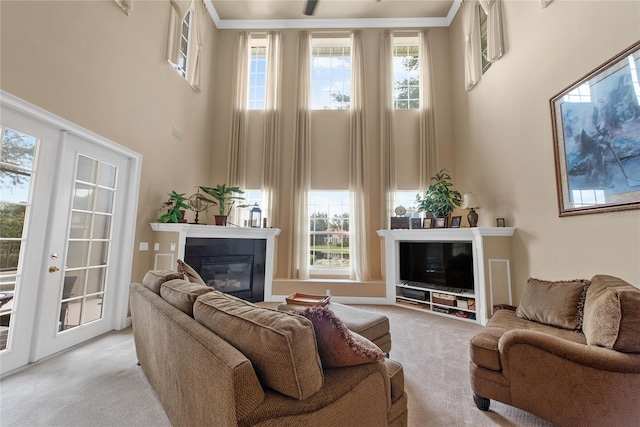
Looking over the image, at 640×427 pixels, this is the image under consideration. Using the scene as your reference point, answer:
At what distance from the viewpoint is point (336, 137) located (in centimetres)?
552

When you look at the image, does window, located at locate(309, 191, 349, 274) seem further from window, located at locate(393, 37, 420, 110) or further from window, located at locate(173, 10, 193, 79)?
window, located at locate(173, 10, 193, 79)

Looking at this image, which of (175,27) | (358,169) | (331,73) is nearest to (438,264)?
(358,169)

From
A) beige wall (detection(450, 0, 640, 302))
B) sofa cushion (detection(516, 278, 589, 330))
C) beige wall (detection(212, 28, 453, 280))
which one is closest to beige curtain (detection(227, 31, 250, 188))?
beige wall (detection(212, 28, 453, 280))

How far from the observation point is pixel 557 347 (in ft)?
5.08

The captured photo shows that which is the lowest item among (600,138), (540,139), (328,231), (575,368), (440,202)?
(575,368)

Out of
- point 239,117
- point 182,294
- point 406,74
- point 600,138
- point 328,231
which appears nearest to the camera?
point 182,294

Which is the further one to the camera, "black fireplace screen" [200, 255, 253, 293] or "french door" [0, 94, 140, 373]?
"black fireplace screen" [200, 255, 253, 293]

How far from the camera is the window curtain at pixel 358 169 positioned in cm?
509

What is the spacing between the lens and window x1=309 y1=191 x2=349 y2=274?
533 centimetres

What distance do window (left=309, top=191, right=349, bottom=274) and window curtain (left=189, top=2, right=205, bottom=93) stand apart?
288cm

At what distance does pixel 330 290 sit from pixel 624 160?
399 centimetres

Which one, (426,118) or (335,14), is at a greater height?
(335,14)

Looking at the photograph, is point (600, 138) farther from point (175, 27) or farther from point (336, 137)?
point (175, 27)

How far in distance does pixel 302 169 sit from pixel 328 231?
1343mm
